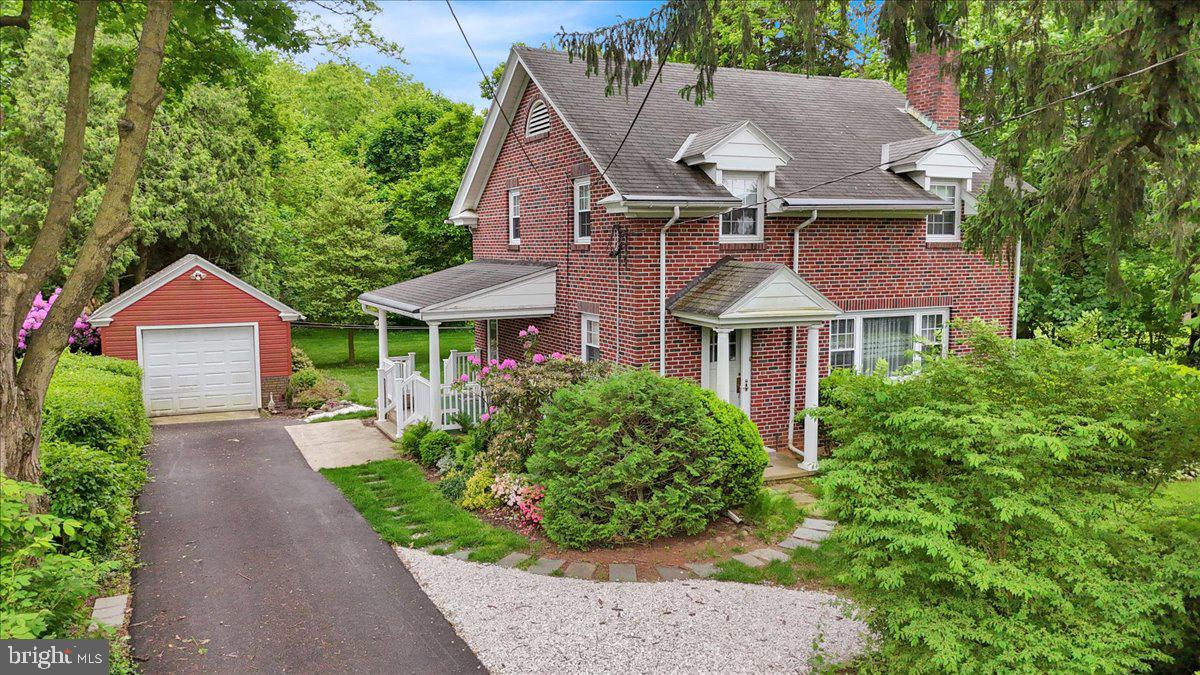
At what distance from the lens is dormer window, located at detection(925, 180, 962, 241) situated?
1449cm

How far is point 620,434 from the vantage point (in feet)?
30.4

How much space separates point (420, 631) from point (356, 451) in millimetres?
7619

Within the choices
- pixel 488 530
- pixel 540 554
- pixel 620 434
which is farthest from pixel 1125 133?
pixel 488 530

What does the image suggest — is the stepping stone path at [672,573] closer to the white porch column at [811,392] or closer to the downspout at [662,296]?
the downspout at [662,296]

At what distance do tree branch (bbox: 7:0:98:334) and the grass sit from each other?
468 cm

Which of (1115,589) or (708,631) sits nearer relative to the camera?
(1115,589)

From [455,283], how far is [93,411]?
22.9ft

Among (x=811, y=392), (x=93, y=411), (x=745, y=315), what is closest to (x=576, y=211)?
(x=745, y=315)

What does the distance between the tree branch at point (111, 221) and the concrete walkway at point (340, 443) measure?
6.58 metres

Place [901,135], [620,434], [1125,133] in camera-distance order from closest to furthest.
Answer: [1125,133] < [620,434] < [901,135]

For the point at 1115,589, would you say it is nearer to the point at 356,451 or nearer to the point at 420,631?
the point at 420,631

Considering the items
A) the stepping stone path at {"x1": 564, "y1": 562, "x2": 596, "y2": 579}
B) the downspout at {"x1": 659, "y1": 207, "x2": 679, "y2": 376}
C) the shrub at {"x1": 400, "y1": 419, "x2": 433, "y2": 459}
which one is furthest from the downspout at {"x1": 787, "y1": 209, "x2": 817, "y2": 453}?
the shrub at {"x1": 400, "y1": 419, "x2": 433, "y2": 459}

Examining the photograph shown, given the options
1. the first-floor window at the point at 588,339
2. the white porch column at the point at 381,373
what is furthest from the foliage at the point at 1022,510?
the white porch column at the point at 381,373

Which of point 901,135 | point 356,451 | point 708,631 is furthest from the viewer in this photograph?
point 901,135
